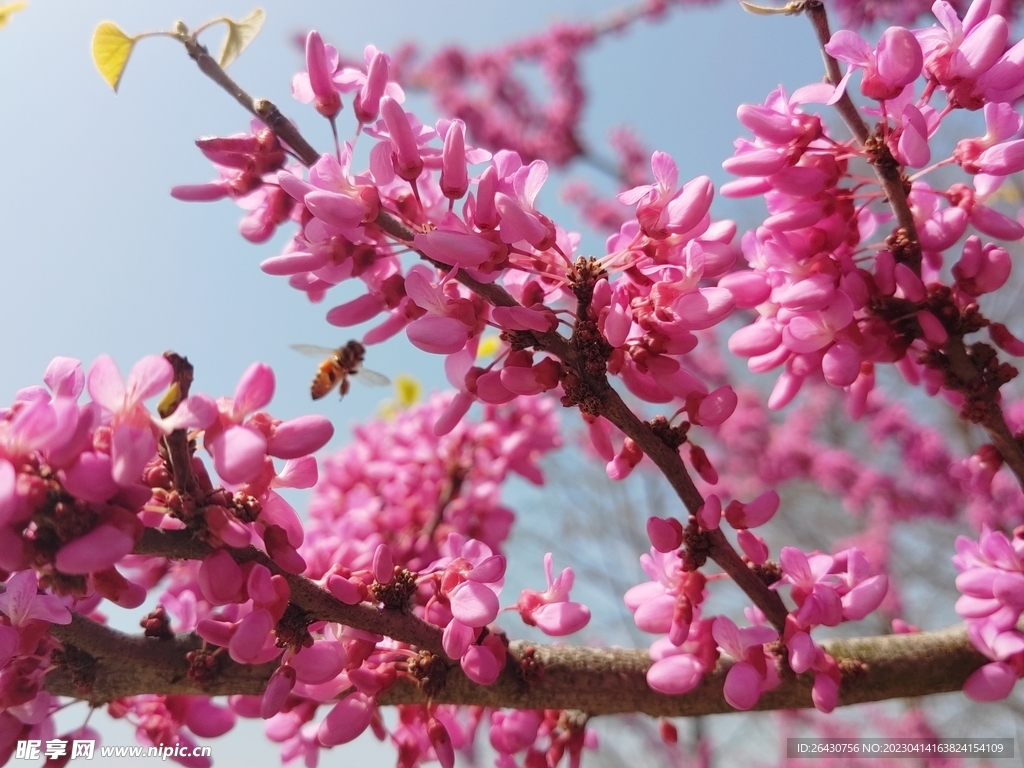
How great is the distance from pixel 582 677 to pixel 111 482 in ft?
3.05

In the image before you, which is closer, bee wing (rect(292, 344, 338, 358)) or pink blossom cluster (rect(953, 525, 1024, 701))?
pink blossom cluster (rect(953, 525, 1024, 701))

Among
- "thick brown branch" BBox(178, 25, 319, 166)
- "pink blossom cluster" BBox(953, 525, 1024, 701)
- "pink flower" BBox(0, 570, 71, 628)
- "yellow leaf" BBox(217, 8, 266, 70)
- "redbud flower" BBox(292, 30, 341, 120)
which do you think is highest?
"yellow leaf" BBox(217, 8, 266, 70)

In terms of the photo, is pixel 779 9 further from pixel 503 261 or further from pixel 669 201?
pixel 503 261

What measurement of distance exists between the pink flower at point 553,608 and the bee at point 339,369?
109cm

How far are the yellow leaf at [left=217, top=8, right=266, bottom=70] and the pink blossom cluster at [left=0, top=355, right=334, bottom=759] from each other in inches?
26.6

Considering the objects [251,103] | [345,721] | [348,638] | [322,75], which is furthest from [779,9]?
[345,721]

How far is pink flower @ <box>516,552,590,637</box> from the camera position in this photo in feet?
4.14

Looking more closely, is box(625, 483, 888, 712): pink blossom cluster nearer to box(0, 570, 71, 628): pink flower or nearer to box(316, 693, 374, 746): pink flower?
box(316, 693, 374, 746): pink flower

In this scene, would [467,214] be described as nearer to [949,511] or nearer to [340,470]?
[340,470]

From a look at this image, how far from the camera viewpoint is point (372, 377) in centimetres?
231

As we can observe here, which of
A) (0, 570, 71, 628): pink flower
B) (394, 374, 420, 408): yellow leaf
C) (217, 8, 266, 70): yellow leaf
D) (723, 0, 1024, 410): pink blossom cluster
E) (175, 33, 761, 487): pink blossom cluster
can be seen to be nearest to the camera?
(0, 570, 71, 628): pink flower

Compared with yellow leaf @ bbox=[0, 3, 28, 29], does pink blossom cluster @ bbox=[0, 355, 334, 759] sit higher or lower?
lower

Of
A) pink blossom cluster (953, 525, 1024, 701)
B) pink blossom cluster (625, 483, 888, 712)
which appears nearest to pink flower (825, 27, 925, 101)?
pink blossom cluster (625, 483, 888, 712)

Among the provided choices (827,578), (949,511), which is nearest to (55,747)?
(827,578)
